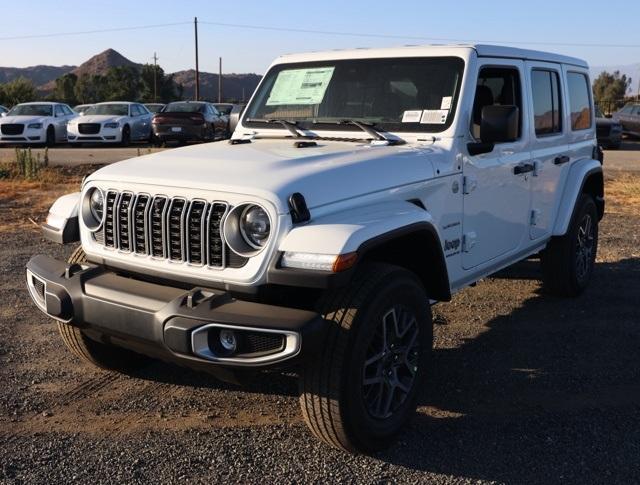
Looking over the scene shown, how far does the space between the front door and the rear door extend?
148mm

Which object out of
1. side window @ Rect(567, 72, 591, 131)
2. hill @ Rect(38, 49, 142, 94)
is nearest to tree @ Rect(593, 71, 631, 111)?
side window @ Rect(567, 72, 591, 131)

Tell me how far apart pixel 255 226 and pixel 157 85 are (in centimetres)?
6282

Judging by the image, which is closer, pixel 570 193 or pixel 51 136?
pixel 570 193

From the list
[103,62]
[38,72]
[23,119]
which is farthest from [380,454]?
[38,72]

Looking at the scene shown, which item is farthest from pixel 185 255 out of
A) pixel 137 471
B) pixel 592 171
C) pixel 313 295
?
pixel 592 171

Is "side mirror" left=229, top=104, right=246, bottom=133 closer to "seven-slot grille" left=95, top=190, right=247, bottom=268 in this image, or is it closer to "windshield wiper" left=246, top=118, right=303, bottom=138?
"windshield wiper" left=246, top=118, right=303, bottom=138

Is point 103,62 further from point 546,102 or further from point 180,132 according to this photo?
point 546,102

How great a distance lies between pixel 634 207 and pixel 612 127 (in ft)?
41.1

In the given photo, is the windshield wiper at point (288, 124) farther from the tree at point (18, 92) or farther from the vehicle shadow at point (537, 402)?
the tree at point (18, 92)

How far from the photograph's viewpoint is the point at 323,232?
3.22m

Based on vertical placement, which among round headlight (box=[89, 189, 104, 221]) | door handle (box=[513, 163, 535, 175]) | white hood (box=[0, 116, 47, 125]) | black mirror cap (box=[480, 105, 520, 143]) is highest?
black mirror cap (box=[480, 105, 520, 143])

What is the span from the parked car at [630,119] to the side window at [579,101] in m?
21.7

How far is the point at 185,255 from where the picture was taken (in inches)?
137

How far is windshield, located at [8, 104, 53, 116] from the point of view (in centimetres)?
2338
